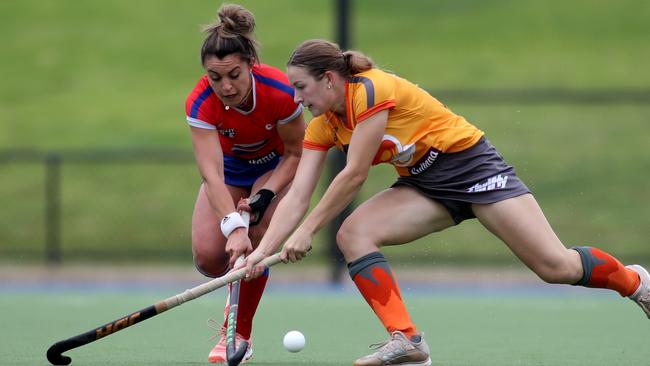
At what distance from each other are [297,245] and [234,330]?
0.51 m

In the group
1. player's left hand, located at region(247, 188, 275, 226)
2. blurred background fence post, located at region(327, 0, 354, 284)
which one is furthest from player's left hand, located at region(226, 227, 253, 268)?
blurred background fence post, located at region(327, 0, 354, 284)

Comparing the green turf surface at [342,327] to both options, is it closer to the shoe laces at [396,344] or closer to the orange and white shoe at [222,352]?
the orange and white shoe at [222,352]

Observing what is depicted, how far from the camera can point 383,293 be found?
4.75 metres

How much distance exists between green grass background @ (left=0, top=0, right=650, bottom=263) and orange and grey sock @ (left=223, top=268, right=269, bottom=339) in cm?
514

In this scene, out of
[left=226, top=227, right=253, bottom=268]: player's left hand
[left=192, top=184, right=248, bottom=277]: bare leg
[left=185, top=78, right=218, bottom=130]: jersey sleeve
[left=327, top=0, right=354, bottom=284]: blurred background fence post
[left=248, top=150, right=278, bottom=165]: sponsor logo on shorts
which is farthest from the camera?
[left=327, top=0, right=354, bottom=284]: blurred background fence post

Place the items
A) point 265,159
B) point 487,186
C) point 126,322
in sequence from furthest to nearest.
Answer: point 265,159
point 487,186
point 126,322

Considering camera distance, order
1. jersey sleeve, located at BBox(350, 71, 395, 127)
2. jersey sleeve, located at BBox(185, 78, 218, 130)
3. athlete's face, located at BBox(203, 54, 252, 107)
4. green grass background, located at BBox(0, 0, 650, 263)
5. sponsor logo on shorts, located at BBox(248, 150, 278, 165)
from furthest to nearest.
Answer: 1. green grass background, located at BBox(0, 0, 650, 263)
2. sponsor logo on shorts, located at BBox(248, 150, 278, 165)
3. jersey sleeve, located at BBox(185, 78, 218, 130)
4. athlete's face, located at BBox(203, 54, 252, 107)
5. jersey sleeve, located at BBox(350, 71, 395, 127)

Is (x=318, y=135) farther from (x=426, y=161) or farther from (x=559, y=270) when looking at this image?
(x=559, y=270)

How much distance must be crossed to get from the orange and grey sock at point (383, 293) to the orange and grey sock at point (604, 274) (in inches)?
33.4

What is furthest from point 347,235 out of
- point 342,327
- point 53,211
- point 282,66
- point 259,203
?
point 282,66

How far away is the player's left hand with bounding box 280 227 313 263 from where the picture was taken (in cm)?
471

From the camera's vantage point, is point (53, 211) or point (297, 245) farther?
point (53, 211)

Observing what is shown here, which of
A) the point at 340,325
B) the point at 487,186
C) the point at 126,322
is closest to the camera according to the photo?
the point at 126,322

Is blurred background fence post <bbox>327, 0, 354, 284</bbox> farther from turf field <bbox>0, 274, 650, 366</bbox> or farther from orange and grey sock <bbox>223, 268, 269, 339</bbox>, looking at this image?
orange and grey sock <bbox>223, 268, 269, 339</bbox>
